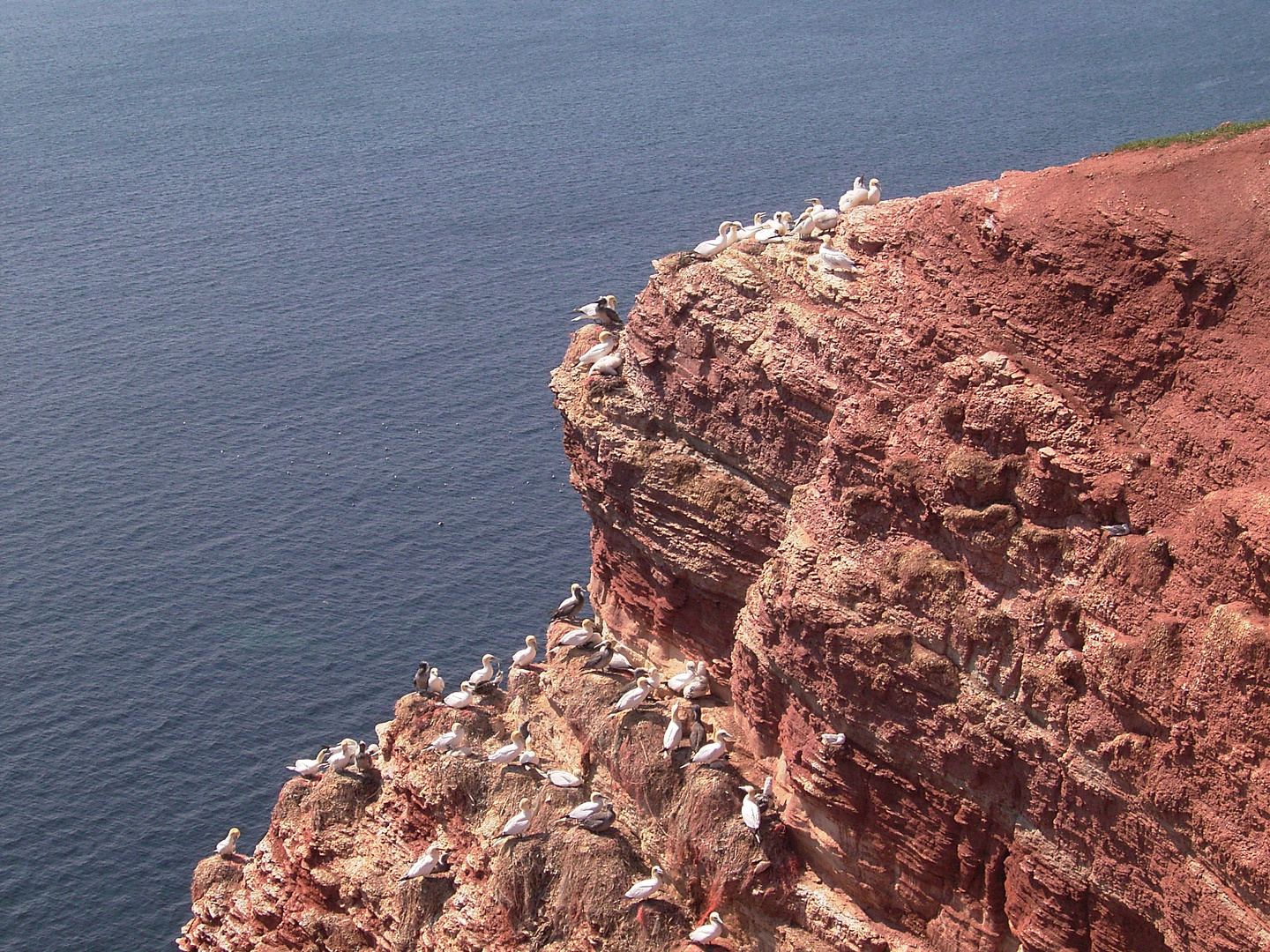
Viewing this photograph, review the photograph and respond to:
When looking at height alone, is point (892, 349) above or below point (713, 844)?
above

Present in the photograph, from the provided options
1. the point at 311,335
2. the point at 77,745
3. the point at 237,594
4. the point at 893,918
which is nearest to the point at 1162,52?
the point at 311,335

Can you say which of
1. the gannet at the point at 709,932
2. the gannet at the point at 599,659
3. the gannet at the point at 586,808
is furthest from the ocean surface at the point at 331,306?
the gannet at the point at 709,932

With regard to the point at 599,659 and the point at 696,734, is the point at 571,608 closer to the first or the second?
the point at 599,659

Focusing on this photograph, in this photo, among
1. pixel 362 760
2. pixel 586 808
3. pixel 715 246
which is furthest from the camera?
pixel 362 760

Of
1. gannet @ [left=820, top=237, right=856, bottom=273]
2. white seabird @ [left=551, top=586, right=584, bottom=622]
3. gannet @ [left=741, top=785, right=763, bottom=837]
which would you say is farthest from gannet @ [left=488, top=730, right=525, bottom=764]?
gannet @ [left=820, top=237, right=856, bottom=273]

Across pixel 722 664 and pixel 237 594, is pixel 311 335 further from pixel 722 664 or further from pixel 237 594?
pixel 722 664

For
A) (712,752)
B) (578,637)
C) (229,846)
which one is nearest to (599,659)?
(578,637)

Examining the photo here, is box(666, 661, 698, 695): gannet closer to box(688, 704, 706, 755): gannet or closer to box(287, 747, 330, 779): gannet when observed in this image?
box(688, 704, 706, 755): gannet
